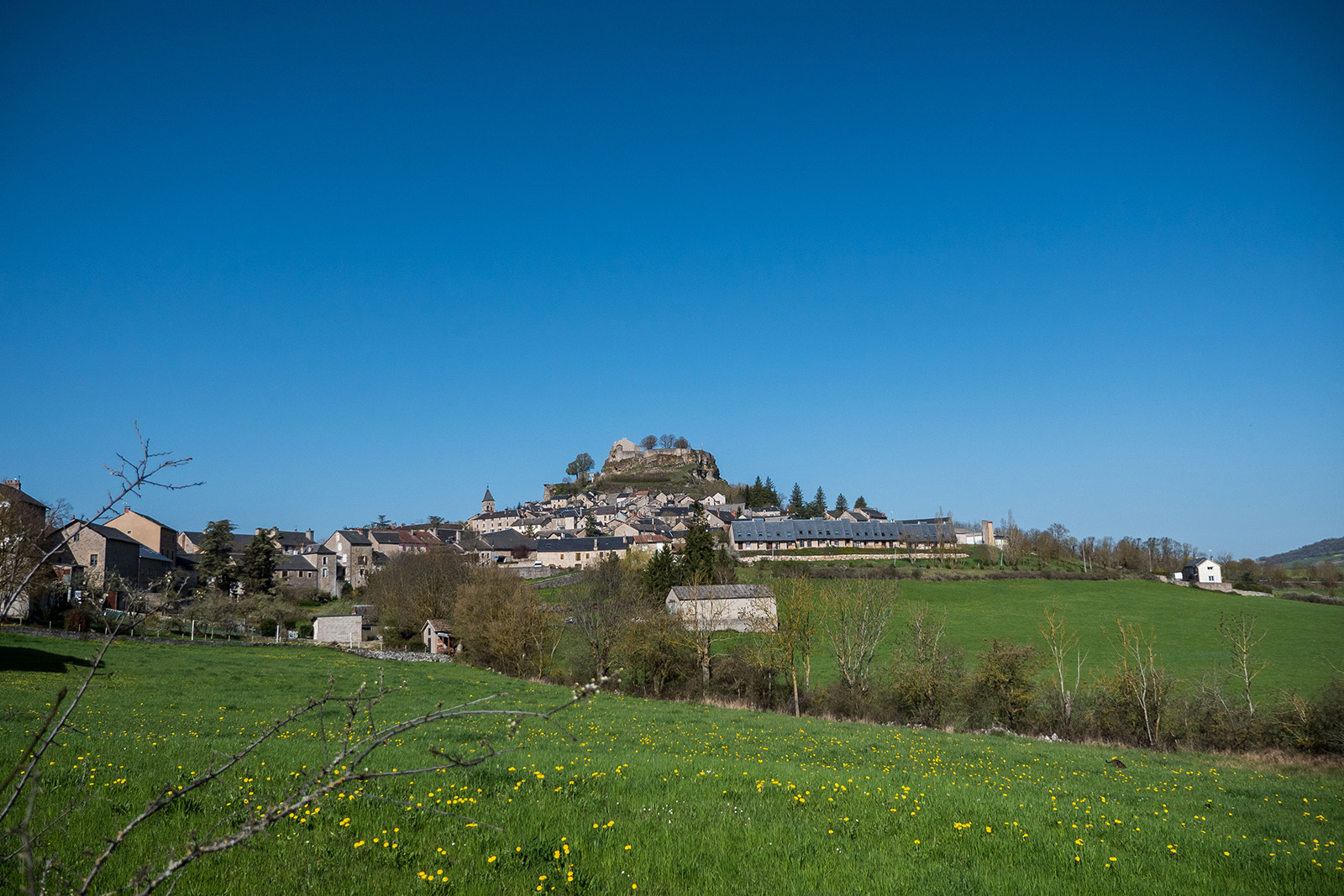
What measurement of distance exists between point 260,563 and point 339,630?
26475mm

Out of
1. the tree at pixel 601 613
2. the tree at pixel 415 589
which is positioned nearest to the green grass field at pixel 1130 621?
the tree at pixel 601 613

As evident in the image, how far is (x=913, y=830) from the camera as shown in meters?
9.61

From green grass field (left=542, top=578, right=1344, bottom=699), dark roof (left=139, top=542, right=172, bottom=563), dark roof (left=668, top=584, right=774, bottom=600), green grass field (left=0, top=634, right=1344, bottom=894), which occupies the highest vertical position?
dark roof (left=139, top=542, right=172, bottom=563)

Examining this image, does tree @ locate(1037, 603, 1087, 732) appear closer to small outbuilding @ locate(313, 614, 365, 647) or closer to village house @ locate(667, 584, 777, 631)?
village house @ locate(667, 584, 777, 631)

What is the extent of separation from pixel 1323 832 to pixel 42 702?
28.4 meters

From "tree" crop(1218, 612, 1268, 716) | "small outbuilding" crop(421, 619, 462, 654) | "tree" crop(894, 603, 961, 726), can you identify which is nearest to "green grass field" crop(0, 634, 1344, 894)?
"tree" crop(894, 603, 961, 726)

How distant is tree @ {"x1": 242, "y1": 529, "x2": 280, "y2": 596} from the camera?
85062 mm

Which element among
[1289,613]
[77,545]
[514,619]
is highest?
[77,545]

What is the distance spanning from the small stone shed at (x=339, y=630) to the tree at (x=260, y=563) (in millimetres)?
21733

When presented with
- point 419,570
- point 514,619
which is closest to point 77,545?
point 419,570

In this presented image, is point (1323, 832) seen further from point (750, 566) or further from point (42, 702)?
point (750, 566)

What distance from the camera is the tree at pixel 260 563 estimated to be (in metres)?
85.1

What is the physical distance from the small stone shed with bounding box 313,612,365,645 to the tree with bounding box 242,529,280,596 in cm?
2173

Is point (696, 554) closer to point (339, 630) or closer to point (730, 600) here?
point (730, 600)
